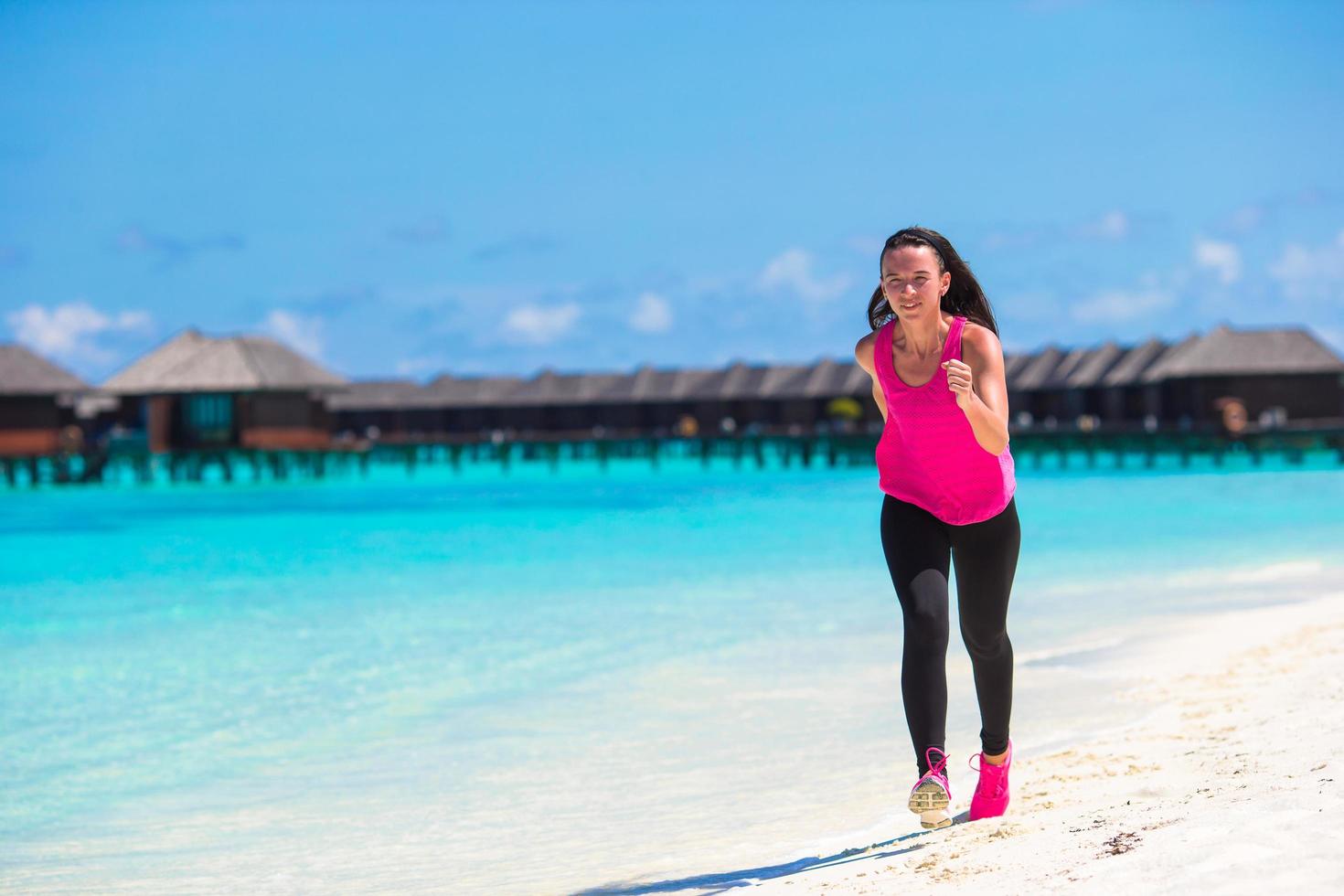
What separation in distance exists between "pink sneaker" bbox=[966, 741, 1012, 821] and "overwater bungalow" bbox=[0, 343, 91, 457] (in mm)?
43939

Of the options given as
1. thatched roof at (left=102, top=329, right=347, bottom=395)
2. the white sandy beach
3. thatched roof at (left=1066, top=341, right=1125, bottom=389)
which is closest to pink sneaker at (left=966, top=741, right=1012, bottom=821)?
the white sandy beach

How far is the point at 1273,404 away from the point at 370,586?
36.2 meters

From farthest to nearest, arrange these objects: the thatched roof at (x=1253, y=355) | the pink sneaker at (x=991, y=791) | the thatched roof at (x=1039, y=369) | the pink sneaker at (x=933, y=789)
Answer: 1. the thatched roof at (x=1039, y=369)
2. the thatched roof at (x=1253, y=355)
3. the pink sneaker at (x=991, y=791)
4. the pink sneaker at (x=933, y=789)

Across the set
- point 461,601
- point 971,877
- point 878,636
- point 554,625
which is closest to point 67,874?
point 971,877

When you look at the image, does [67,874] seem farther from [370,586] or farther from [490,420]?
[490,420]

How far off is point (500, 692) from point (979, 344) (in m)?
5.66

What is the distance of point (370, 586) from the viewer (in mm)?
15984

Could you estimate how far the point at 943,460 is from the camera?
10.7 feet

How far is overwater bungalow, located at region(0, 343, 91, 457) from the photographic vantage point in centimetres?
4284

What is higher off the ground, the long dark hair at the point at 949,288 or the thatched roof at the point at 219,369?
the thatched roof at the point at 219,369

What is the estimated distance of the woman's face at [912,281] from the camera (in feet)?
10.8

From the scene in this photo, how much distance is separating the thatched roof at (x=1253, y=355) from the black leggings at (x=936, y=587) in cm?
4394

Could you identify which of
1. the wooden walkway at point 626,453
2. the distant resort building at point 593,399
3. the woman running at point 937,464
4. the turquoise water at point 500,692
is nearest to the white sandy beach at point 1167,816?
the woman running at point 937,464

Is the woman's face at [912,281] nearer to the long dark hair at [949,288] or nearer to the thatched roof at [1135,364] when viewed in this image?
the long dark hair at [949,288]
